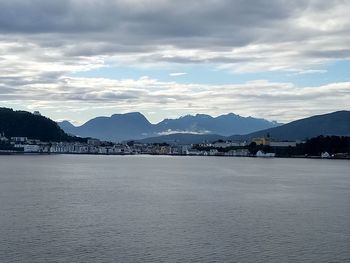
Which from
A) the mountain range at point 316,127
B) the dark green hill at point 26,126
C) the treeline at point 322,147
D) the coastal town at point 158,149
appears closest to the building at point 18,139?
the coastal town at point 158,149

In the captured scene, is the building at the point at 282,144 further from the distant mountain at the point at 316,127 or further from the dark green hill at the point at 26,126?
the distant mountain at the point at 316,127

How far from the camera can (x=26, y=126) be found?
113125 millimetres

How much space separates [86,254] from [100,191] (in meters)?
15.4

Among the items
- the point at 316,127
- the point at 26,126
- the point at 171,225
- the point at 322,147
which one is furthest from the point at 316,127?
the point at 171,225

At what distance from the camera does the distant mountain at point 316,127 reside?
164 m

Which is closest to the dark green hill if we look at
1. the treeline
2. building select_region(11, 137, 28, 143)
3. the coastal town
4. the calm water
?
building select_region(11, 137, 28, 143)

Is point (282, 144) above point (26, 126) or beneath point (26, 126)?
beneath

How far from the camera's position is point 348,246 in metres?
16.5

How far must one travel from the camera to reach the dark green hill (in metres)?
111

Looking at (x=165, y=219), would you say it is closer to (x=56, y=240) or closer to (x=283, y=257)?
(x=56, y=240)

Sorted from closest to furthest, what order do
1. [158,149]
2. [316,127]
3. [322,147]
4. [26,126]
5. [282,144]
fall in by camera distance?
[322,147] → [282,144] → [26,126] → [158,149] → [316,127]

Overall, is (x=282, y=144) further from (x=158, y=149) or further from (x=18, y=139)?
(x=18, y=139)

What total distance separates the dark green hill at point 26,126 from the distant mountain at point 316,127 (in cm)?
7025

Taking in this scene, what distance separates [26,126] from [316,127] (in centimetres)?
8952
